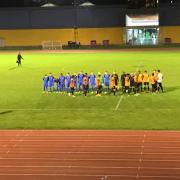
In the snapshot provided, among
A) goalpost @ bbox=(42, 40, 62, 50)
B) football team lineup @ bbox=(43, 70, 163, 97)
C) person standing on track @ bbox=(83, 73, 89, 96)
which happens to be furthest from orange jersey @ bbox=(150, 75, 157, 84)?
goalpost @ bbox=(42, 40, 62, 50)

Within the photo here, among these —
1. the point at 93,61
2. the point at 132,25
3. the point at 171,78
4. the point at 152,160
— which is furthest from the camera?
the point at 132,25

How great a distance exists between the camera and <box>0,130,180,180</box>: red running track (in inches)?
453

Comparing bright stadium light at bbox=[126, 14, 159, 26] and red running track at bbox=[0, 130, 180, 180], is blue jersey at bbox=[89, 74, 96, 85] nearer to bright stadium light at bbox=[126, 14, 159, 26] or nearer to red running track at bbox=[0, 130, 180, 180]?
red running track at bbox=[0, 130, 180, 180]

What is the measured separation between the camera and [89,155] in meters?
13.0

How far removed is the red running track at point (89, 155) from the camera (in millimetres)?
11516

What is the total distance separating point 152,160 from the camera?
12.4 m

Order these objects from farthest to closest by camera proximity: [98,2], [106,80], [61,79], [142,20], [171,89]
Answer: [98,2] < [142,20] < [171,89] < [61,79] < [106,80]

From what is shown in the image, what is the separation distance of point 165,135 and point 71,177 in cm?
490

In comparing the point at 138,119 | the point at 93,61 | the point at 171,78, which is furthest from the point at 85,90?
the point at 93,61

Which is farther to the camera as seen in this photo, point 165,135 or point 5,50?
point 5,50

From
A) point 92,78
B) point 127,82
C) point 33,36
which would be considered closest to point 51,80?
point 92,78

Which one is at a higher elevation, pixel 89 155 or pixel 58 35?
pixel 58 35

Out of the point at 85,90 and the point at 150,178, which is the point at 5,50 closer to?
the point at 85,90

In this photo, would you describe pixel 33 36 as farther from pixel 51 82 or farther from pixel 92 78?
pixel 92 78
